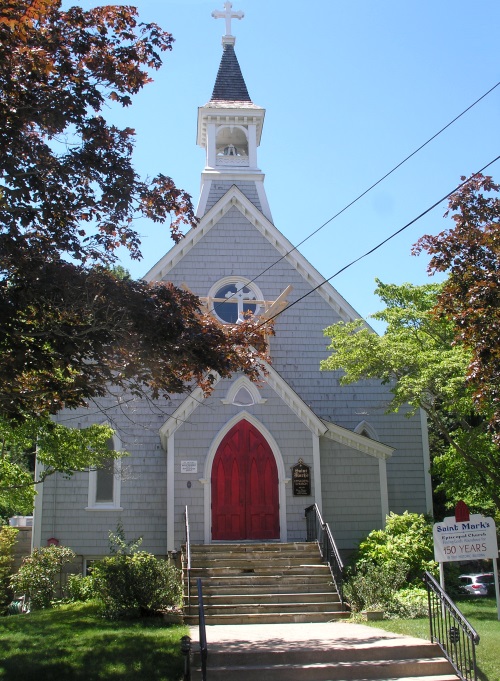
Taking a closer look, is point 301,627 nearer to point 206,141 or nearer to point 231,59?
point 206,141

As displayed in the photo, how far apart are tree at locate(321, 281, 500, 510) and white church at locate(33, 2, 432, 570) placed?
1718 millimetres

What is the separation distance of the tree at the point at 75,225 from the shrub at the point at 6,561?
29.5ft

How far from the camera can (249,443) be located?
1906 cm

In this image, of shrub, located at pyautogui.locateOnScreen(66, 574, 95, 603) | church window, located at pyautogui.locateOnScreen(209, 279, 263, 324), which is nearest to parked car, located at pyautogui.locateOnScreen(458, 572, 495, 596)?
church window, located at pyautogui.locateOnScreen(209, 279, 263, 324)

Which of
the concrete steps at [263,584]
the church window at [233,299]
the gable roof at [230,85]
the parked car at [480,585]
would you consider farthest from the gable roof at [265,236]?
the parked car at [480,585]

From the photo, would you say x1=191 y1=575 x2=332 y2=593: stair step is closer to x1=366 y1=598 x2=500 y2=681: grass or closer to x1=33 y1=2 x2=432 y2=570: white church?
x1=366 y1=598 x2=500 y2=681: grass

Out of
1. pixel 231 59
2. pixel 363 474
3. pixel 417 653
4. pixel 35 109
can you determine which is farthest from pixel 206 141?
pixel 417 653

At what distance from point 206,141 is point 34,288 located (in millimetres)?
15795

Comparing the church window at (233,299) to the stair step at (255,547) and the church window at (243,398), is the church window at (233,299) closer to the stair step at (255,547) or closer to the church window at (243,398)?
the church window at (243,398)

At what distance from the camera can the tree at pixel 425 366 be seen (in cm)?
1644

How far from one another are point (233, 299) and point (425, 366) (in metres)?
6.40

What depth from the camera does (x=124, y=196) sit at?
1098 centimetres

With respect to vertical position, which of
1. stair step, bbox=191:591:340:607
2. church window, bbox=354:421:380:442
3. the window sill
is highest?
church window, bbox=354:421:380:442

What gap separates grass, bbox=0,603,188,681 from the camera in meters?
9.88
